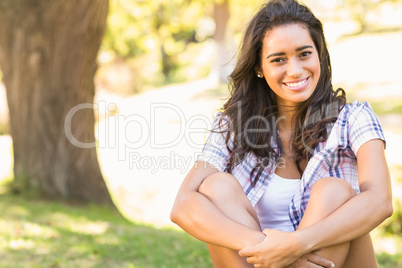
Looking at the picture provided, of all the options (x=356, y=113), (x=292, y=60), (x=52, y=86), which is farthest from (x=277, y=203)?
(x=52, y=86)

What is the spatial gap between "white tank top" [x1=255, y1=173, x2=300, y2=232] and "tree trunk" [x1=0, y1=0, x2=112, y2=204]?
3516 mm

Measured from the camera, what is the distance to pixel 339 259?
2178mm

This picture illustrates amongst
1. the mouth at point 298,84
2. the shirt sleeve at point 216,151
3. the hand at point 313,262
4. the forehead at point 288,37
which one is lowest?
the hand at point 313,262

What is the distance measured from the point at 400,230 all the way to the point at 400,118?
6.38 metres

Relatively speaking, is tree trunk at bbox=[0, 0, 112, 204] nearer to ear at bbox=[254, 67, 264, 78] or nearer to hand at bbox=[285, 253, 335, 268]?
ear at bbox=[254, 67, 264, 78]

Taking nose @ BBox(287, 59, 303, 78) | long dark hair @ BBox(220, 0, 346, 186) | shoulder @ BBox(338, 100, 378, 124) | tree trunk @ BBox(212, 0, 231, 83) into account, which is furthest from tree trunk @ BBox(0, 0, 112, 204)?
tree trunk @ BBox(212, 0, 231, 83)

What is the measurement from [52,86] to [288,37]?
12.3 feet

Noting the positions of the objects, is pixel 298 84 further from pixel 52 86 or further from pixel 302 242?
pixel 52 86

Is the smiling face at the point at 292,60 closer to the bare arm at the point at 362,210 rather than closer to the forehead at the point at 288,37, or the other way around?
the forehead at the point at 288,37

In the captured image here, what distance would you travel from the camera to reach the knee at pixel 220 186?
7.78 ft

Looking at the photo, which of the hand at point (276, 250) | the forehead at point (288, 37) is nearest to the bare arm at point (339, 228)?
the hand at point (276, 250)

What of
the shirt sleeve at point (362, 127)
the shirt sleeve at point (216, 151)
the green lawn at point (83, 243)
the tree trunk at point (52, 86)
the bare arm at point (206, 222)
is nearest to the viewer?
the bare arm at point (206, 222)

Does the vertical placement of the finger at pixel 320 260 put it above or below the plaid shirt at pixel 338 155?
below

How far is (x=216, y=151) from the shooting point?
2740mm
